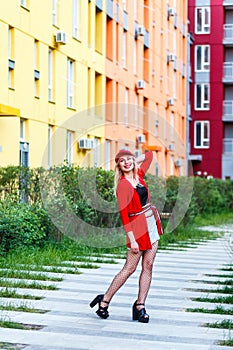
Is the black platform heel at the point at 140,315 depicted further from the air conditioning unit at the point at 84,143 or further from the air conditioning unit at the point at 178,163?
the air conditioning unit at the point at 178,163

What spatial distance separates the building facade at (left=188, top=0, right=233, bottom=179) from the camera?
5856 cm

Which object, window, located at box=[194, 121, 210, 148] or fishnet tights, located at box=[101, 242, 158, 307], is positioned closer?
fishnet tights, located at box=[101, 242, 158, 307]

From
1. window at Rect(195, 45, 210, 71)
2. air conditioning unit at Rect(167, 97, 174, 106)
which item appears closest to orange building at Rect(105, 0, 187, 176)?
air conditioning unit at Rect(167, 97, 174, 106)

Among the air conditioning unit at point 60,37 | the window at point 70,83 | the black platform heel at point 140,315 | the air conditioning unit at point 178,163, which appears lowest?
the black platform heel at point 140,315

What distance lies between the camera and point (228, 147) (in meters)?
58.9

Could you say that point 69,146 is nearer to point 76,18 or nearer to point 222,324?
point 76,18

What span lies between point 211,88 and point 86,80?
88.3 ft

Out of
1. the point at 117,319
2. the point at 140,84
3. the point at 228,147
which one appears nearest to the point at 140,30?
the point at 140,84

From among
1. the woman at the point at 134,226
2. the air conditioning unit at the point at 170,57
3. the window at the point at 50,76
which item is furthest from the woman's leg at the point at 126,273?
the air conditioning unit at the point at 170,57

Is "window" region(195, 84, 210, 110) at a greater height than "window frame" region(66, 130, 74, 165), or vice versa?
"window" region(195, 84, 210, 110)

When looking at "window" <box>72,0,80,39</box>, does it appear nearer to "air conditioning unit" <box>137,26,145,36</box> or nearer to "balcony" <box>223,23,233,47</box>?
"air conditioning unit" <box>137,26,145,36</box>

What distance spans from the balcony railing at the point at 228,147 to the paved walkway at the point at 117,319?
4618 centimetres

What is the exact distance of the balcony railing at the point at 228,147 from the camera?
193 feet

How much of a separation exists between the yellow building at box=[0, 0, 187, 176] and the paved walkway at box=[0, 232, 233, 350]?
1185cm
